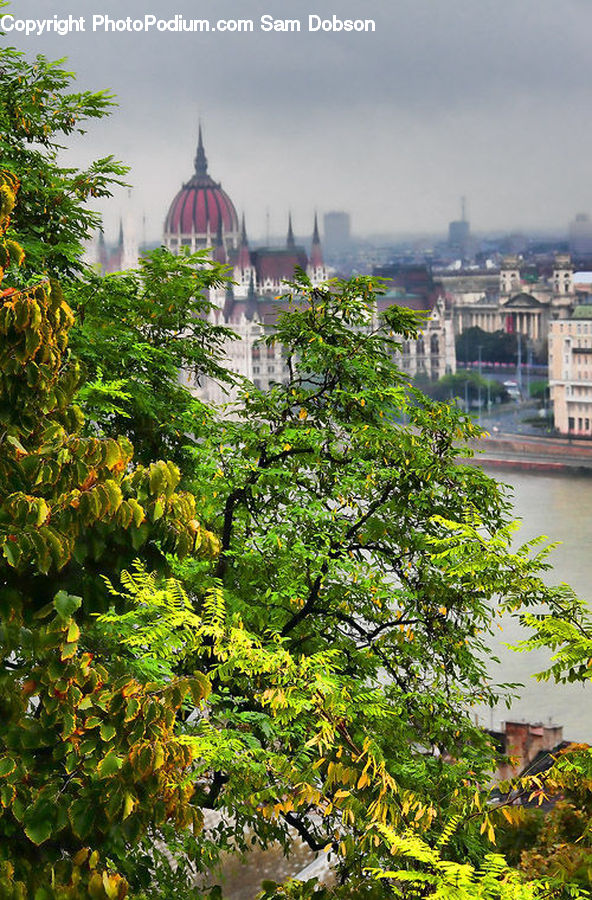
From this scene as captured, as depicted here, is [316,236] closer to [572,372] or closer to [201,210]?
[201,210]

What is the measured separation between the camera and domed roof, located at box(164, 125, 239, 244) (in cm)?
6078

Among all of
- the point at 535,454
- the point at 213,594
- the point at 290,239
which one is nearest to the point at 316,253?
the point at 290,239

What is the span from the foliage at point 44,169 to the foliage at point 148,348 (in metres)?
0.26

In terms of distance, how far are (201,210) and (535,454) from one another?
2364 centimetres

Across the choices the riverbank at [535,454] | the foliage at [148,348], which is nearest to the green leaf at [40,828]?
the foliage at [148,348]

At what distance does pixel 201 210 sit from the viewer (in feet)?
199

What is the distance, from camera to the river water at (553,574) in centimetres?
2194

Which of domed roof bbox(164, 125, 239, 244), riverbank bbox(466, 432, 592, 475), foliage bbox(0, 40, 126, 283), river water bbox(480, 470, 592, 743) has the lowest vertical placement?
river water bbox(480, 470, 592, 743)

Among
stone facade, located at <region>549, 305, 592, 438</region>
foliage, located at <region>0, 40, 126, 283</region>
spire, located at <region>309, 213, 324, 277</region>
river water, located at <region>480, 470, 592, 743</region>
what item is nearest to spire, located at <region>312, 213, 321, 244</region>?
spire, located at <region>309, 213, 324, 277</region>

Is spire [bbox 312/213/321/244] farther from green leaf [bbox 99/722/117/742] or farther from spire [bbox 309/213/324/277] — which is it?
green leaf [bbox 99/722/117/742]

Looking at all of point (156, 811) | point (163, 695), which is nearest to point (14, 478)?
point (163, 695)

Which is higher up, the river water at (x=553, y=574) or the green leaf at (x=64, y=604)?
the green leaf at (x=64, y=604)

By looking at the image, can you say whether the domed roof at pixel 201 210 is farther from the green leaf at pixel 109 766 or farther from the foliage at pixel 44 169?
the green leaf at pixel 109 766

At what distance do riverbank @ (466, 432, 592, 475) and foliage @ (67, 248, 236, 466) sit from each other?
3492 cm
